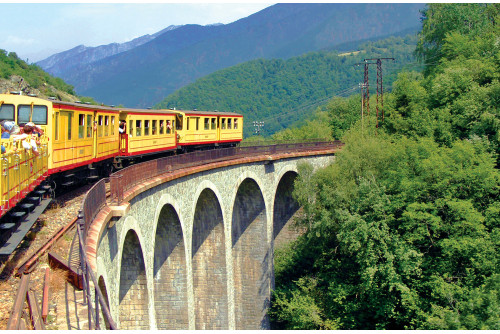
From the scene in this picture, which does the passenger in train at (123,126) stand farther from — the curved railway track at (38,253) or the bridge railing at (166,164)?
the curved railway track at (38,253)

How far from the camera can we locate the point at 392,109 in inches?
1638

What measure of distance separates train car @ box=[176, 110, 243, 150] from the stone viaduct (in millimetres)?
3430

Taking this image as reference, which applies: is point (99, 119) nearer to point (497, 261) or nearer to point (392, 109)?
point (497, 261)

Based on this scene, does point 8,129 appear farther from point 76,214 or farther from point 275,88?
point 275,88

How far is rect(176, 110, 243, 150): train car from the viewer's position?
28531mm

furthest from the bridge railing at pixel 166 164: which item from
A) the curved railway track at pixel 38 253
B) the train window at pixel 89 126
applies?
the train window at pixel 89 126

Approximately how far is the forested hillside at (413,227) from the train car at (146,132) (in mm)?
8036

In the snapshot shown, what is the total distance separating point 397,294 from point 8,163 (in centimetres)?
1834

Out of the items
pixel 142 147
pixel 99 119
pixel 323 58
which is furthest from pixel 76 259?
pixel 323 58

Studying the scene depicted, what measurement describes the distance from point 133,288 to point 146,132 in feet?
29.0

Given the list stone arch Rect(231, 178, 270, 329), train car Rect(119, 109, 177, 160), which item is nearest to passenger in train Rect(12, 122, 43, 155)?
train car Rect(119, 109, 177, 160)

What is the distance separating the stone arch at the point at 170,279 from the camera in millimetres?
19781

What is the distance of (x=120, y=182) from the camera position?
42.0ft

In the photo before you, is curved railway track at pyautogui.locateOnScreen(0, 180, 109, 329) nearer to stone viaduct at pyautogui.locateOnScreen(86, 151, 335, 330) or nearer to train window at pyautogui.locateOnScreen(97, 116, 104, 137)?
stone viaduct at pyautogui.locateOnScreen(86, 151, 335, 330)
